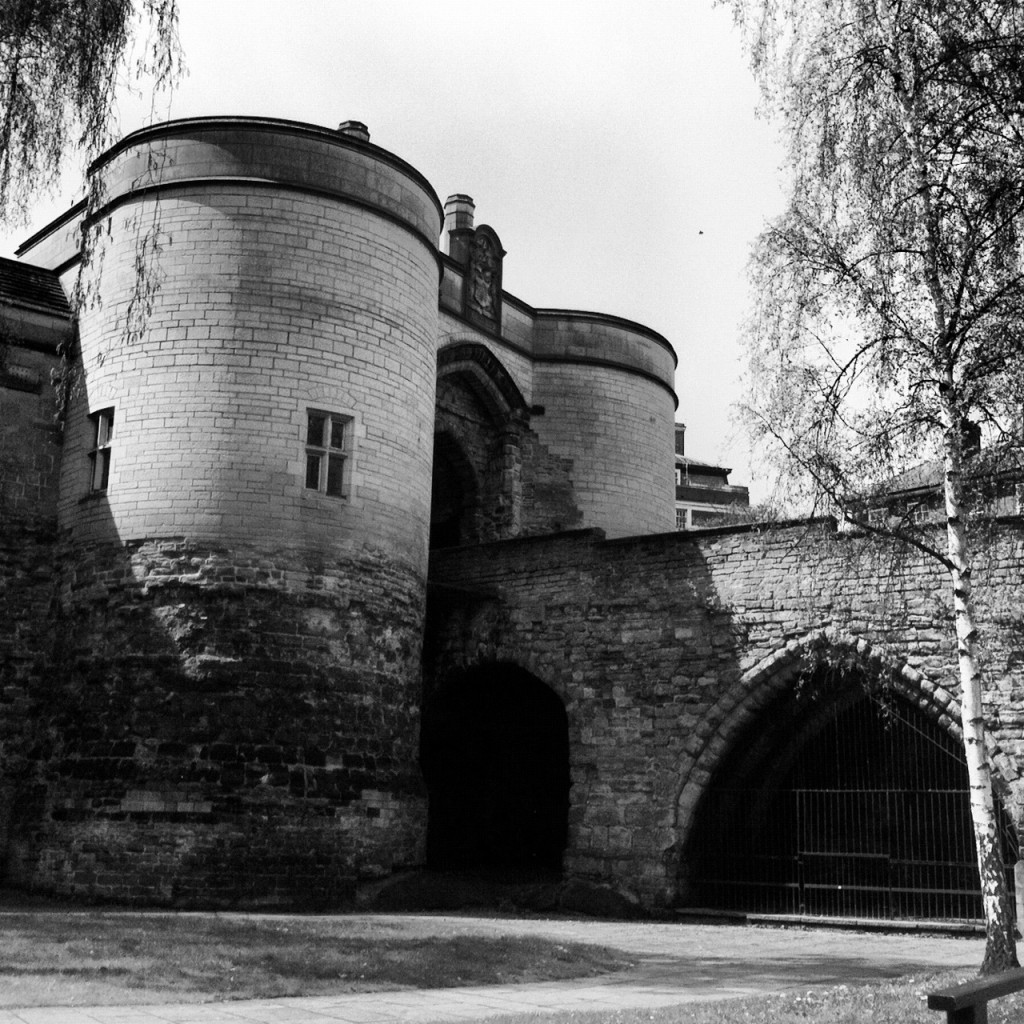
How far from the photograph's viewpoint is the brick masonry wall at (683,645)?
15.2 meters

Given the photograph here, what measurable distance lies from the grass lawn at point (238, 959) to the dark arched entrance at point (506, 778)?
8334 millimetres

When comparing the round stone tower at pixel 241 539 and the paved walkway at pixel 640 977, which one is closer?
the paved walkway at pixel 640 977

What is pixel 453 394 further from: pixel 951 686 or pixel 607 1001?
pixel 607 1001

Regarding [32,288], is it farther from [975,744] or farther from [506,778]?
[975,744]

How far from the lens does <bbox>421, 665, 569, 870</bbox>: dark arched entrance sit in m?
20.9

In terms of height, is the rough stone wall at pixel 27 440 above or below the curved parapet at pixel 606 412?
below

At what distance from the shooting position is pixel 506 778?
21.5 meters

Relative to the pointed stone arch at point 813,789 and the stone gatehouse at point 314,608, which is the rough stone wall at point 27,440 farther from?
the pointed stone arch at point 813,789

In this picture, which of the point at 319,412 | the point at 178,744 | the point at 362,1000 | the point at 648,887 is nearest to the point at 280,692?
the point at 178,744

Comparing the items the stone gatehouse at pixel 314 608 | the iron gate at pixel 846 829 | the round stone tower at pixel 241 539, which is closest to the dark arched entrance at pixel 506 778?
the stone gatehouse at pixel 314 608

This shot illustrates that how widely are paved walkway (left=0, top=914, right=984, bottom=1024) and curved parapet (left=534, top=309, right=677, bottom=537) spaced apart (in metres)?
10.9

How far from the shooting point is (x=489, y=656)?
18.8 m

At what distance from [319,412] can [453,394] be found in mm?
6285

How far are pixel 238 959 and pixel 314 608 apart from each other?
23.5 feet
